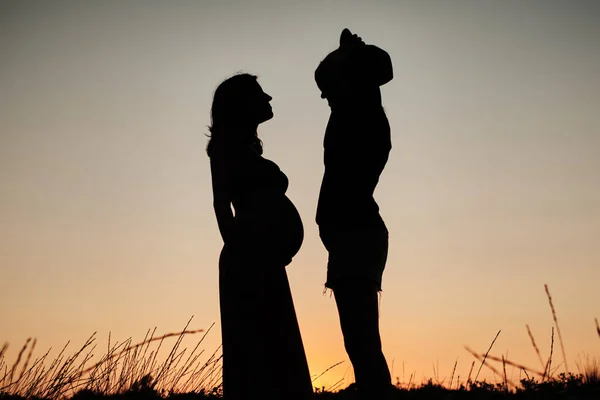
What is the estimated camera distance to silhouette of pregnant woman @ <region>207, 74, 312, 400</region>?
15.7ft

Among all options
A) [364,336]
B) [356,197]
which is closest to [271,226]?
[356,197]

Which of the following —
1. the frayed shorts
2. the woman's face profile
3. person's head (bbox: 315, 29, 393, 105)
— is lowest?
the frayed shorts

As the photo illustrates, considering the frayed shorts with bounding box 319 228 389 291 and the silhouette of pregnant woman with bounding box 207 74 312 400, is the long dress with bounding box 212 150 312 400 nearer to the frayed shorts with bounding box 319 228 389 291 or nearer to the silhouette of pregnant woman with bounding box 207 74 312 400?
the silhouette of pregnant woman with bounding box 207 74 312 400

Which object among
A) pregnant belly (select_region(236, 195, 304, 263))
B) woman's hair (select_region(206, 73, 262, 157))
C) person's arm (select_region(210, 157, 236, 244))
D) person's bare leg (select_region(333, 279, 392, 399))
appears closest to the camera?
person's bare leg (select_region(333, 279, 392, 399))

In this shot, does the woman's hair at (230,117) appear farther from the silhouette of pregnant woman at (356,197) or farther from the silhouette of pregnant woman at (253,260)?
the silhouette of pregnant woman at (356,197)

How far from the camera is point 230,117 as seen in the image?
497 centimetres

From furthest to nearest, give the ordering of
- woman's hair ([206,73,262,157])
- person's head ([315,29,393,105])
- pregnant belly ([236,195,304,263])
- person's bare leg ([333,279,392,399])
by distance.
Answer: woman's hair ([206,73,262,157]), pregnant belly ([236,195,304,263]), person's head ([315,29,393,105]), person's bare leg ([333,279,392,399])

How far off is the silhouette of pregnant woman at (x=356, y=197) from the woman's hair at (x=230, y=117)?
0.76 meters

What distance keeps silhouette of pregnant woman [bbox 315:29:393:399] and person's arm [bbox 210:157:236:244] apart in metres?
0.72

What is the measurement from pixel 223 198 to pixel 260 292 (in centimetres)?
75

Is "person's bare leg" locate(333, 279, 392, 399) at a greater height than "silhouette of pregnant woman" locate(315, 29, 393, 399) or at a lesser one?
lesser

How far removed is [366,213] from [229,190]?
3.67ft

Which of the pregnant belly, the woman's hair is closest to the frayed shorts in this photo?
the pregnant belly

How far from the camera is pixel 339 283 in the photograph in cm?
408
